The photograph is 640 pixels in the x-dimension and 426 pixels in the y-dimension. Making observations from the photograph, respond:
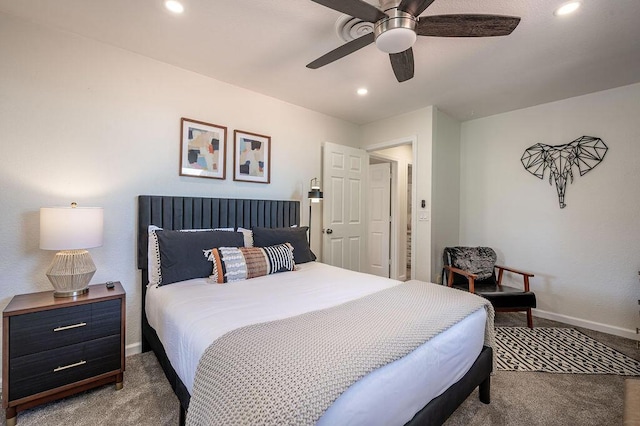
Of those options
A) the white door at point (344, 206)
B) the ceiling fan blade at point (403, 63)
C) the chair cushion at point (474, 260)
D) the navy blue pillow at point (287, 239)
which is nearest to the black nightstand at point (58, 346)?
the navy blue pillow at point (287, 239)

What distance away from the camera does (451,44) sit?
2223 mm

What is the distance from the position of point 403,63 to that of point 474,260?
266 centimetres

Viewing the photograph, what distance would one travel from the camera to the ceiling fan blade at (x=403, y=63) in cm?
188

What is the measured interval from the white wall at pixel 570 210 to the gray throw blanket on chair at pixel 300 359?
2.74 metres

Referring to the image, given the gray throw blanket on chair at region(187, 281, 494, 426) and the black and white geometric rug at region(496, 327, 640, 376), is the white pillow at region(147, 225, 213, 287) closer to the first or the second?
the gray throw blanket on chair at region(187, 281, 494, 426)

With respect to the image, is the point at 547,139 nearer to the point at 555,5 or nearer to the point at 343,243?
the point at 555,5

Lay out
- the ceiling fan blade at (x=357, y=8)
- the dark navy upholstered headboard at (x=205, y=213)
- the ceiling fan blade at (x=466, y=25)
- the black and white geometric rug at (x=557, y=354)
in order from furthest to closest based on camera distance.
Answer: the dark navy upholstered headboard at (x=205, y=213) → the black and white geometric rug at (x=557, y=354) → the ceiling fan blade at (x=466, y=25) → the ceiling fan blade at (x=357, y=8)

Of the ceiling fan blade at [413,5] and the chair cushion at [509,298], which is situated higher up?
the ceiling fan blade at [413,5]

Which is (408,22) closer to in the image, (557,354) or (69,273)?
(69,273)

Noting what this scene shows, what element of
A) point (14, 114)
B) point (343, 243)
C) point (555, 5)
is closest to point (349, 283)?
point (343, 243)

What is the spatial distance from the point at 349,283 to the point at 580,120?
11.0ft

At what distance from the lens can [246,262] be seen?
2.33 m

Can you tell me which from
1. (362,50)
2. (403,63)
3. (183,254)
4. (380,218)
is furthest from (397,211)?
(183,254)

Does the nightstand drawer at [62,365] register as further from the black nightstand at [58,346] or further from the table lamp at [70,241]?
the table lamp at [70,241]
